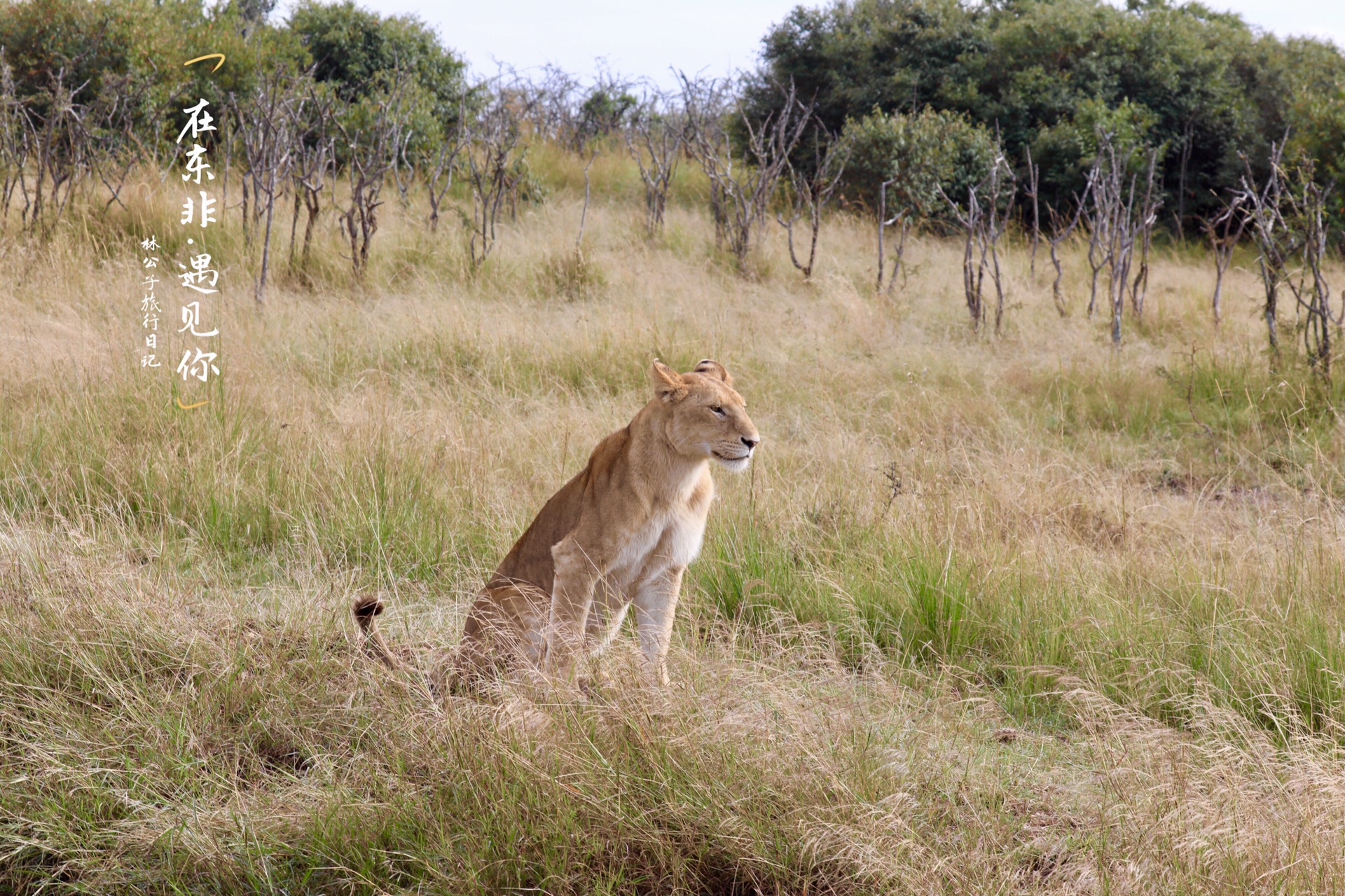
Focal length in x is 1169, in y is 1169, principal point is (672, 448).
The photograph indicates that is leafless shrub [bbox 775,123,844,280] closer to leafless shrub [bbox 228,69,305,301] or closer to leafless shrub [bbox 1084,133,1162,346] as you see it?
leafless shrub [bbox 1084,133,1162,346]

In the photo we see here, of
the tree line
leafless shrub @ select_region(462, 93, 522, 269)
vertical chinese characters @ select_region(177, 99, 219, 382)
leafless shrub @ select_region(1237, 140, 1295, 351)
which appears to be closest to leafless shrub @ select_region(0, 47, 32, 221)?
the tree line

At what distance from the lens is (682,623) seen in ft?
12.7

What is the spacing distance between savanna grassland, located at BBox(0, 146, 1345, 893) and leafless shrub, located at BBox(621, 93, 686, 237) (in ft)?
16.8

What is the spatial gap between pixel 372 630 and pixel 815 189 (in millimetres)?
12862

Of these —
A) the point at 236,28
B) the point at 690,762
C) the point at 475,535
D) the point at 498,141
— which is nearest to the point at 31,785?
the point at 690,762

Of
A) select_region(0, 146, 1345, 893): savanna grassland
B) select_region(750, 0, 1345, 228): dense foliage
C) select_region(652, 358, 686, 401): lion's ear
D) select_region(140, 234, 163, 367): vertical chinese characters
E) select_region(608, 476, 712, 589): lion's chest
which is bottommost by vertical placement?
select_region(0, 146, 1345, 893): savanna grassland

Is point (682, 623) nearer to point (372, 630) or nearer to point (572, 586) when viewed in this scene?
point (572, 586)

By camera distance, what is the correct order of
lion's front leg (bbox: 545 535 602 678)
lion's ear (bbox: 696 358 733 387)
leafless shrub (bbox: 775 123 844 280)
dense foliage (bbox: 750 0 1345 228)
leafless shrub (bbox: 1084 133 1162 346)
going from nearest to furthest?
lion's front leg (bbox: 545 535 602 678) < lion's ear (bbox: 696 358 733 387) < leafless shrub (bbox: 1084 133 1162 346) < leafless shrub (bbox: 775 123 844 280) < dense foliage (bbox: 750 0 1345 228)

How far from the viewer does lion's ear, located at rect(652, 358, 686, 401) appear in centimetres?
329

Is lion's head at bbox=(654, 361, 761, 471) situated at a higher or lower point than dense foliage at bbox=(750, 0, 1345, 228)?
lower

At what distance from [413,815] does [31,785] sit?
975mm

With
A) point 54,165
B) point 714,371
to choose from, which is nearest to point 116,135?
point 54,165

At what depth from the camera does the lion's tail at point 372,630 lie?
2943mm

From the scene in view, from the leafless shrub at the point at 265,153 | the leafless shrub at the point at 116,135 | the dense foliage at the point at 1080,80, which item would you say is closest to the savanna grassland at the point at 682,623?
the leafless shrub at the point at 265,153
